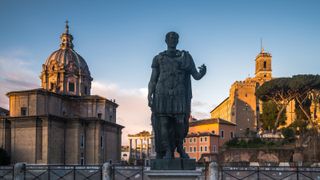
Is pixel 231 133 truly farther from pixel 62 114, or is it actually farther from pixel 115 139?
pixel 62 114

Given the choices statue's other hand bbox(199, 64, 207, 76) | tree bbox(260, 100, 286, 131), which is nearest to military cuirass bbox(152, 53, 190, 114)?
statue's other hand bbox(199, 64, 207, 76)

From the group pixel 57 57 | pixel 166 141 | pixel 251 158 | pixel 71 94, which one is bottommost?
pixel 251 158

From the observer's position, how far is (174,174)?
6523 mm

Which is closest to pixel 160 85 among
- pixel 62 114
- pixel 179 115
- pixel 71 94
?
pixel 179 115

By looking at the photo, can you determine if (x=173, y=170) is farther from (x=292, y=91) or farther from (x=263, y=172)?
(x=292, y=91)

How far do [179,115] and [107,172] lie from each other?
11.8 m

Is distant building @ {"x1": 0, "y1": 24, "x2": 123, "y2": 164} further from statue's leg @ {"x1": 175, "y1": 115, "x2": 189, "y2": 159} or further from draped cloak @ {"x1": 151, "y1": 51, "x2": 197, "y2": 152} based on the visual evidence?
draped cloak @ {"x1": 151, "y1": 51, "x2": 197, "y2": 152}

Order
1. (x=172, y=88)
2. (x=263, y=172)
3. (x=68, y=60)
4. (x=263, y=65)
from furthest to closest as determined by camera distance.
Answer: (x=263, y=65)
(x=68, y=60)
(x=263, y=172)
(x=172, y=88)

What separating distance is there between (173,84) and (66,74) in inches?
2121

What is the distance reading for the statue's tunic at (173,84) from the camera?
271 inches

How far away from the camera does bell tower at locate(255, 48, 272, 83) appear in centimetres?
8900

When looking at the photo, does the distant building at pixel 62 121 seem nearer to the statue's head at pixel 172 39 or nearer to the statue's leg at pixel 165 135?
the statue's leg at pixel 165 135

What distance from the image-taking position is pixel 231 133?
69.9 metres

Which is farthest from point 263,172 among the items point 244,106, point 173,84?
point 244,106
